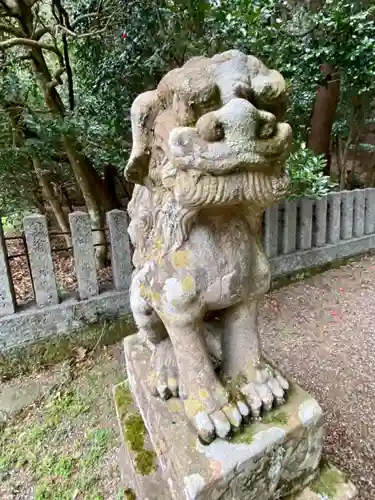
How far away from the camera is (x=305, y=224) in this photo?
290 centimetres

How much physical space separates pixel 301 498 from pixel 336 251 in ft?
8.07

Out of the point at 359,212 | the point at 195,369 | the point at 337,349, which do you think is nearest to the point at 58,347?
the point at 195,369

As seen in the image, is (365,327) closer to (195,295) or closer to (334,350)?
(334,350)

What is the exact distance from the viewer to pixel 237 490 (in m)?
0.84

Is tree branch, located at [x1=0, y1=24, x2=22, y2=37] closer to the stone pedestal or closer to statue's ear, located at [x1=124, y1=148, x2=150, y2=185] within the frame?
statue's ear, located at [x1=124, y1=148, x2=150, y2=185]

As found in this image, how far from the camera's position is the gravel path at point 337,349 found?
1449 mm

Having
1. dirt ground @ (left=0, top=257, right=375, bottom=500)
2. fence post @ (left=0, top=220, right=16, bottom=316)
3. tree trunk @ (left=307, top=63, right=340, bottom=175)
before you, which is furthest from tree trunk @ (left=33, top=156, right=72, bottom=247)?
Result: tree trunk @ (left=307, top=63, right=340, bottom=175)

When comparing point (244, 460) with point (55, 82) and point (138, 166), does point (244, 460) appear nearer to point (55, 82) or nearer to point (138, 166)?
point (138, 166)

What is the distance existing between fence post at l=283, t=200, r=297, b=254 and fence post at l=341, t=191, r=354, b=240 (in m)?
0.59

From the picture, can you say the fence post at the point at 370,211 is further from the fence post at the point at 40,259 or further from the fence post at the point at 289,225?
the fence post at the point at 40,259

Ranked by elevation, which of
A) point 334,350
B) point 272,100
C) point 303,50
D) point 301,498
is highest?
point 303,50

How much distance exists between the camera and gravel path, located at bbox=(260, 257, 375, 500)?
1449 millimetres

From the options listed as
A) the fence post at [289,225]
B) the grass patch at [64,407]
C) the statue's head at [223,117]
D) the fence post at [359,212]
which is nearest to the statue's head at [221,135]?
the statue's head at [223,117]

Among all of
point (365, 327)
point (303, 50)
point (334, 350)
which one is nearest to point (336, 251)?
Result: point (365, 327)
